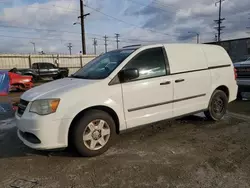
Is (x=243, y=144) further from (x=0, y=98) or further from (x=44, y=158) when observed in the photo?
(x=0, y=98)

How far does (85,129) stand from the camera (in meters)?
3.68

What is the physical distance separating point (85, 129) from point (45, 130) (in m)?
0.58

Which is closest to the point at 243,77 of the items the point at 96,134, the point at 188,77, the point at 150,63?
the point at 188,77

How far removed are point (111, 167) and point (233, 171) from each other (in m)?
1.65

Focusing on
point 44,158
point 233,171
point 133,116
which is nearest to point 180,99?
point 133,116

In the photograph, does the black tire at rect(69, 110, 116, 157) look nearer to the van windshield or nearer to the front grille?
the van windshield

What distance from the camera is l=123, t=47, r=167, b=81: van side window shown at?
13.9 feet

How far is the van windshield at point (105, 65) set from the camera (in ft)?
13.6

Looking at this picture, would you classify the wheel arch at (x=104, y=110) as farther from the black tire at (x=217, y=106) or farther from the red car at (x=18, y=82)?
the red car at (x=18, y=82)

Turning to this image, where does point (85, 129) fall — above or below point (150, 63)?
below

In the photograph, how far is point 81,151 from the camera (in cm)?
371

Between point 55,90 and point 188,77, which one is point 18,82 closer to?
point 55,90

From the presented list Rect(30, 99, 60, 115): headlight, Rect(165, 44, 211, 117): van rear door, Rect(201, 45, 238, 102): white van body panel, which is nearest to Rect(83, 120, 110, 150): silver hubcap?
Rect(30, 99, 60, 115): headlight

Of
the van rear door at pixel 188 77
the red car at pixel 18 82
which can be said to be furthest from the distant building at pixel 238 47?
the van rear door at pixel 188 77
